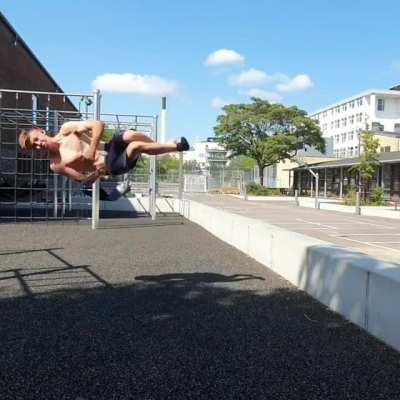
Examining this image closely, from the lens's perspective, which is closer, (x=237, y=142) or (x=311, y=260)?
(x=311, y=260)

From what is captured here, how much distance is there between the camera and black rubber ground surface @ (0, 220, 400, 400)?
4066 mm

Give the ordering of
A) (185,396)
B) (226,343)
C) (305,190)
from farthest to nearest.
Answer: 1. (305,190)
2. (226,343)
3. (185,396)

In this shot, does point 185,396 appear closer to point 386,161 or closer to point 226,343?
point 226,343

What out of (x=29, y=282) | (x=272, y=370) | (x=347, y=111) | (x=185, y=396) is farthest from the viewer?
(x=347, y=111)

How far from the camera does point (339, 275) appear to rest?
6328 mm

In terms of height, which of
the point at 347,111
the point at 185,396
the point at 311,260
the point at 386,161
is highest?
the point at 347,111

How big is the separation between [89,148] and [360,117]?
A: 83.9 meters

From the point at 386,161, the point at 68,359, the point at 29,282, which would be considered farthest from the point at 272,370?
the point at 386,161

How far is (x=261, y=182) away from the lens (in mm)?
57594

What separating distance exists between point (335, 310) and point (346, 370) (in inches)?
77.8

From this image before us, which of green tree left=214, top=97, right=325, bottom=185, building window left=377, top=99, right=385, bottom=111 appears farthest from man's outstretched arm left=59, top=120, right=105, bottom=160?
building window left=377, top=99, right=385, bottom=111

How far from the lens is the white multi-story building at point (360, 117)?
80.5 m

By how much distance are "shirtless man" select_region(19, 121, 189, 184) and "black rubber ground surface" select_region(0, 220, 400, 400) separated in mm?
1662

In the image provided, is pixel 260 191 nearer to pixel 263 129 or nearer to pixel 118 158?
pixel 263 129
